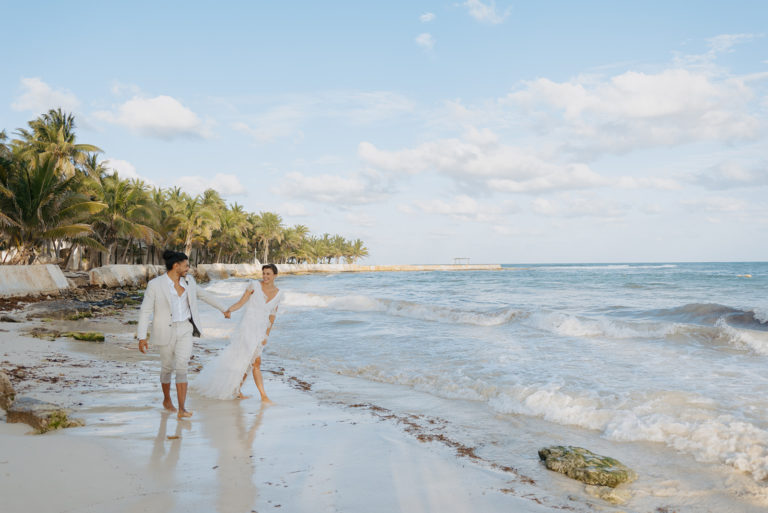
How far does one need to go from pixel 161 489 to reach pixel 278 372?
5.43 metres

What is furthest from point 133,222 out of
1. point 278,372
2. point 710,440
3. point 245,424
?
point 710,440

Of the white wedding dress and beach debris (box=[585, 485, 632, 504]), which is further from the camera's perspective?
the white wedding dress

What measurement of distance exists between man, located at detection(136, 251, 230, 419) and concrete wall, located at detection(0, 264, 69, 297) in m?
17.8

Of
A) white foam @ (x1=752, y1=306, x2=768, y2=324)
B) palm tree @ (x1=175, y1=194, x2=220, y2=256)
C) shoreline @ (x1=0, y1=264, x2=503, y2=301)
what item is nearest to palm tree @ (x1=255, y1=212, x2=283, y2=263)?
shoreline @ (x1=0, y1=264, x2=503, y2=301)

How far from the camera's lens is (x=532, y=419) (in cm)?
613

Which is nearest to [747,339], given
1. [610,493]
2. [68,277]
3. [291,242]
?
[610,493]

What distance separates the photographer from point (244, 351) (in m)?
6.52

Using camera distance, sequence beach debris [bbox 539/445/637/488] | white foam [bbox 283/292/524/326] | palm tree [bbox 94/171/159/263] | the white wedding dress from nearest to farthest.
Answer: beach debris [bbox 539/445/637/488] → the white wedding dress → white foam [bbox 283/292/524/326] → palm tree [bbox 94/171/159/263]

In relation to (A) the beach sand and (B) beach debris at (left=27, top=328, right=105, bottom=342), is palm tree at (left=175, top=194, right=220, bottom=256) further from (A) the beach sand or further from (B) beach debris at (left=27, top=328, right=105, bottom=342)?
(A) the beach sand

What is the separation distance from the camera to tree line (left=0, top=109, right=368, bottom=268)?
23.7 meters

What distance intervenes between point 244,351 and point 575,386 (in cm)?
478

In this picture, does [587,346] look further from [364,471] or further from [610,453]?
[364,471]

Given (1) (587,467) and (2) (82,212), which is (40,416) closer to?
(1) (587,467)

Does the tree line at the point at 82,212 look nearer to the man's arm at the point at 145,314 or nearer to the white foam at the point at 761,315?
the man's arm at the point at 145,314
